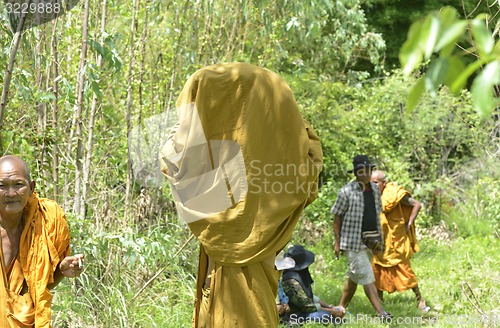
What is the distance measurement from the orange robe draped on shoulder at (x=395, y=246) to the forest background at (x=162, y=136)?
10.9 inches

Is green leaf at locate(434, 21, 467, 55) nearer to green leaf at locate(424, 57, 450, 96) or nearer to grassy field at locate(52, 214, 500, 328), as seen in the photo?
green leaf at locate(424, 57, 450, 96)

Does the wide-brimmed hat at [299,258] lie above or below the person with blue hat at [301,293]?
above

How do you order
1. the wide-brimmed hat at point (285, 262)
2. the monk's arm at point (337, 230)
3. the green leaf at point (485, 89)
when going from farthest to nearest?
the monk's arm at point (337, 230) < the wide-brimmed hat at point (285, 262) < the green leaf at point (485, 89)

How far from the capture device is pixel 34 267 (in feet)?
15.6

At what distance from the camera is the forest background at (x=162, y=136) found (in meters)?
6.83

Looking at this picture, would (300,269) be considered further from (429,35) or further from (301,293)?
(429,35)

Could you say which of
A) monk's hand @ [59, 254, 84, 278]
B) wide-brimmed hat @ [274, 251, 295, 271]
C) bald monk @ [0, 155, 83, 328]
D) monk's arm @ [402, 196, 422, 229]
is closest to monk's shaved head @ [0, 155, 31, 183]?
bald monk @ [0, 155, 83, 328]

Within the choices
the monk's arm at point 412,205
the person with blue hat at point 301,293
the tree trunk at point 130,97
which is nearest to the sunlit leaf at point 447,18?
the person with blue hat at point 301,293

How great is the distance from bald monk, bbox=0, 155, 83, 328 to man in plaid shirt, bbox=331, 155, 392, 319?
4544mm

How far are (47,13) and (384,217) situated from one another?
501 centimetres

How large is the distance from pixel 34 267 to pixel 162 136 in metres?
4.17

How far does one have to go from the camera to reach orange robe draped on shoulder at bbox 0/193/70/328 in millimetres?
4656

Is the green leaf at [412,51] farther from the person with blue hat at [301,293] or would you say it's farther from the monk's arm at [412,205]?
the monk's arm at [412,205]

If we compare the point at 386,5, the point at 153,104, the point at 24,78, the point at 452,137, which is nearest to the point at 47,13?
the point at 24,78
